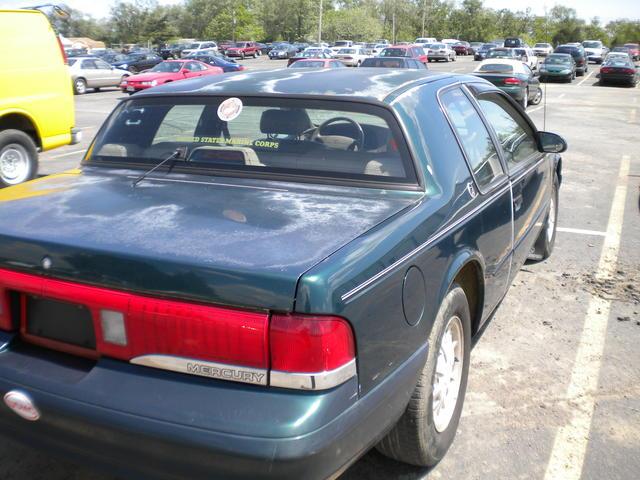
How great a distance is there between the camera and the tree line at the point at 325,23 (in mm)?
82812

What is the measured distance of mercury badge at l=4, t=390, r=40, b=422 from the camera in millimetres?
2166

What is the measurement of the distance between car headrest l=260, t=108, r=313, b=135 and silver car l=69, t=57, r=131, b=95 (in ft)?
79.3

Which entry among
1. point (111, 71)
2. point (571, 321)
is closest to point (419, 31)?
point (111, 71)

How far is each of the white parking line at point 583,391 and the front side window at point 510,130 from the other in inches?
47.6

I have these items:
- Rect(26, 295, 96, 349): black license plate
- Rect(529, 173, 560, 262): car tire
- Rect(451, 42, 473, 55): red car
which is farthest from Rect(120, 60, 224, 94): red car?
Rect(451, 42, 473, 55): red car

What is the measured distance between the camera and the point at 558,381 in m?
3.67

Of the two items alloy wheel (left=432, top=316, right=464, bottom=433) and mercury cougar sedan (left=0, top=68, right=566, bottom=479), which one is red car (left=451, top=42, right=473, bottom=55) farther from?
alloy wheel (left=432, top=316, right=464, bottom=433)

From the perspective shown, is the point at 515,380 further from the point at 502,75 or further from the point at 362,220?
the point at 502,75

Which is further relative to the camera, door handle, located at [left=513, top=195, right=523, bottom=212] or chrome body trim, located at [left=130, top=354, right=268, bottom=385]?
door handle, located at [left=513, top=195, right=523, bottom=212]

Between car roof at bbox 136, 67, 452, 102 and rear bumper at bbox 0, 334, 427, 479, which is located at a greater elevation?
car roof at bbox 136, 67, 452, 102

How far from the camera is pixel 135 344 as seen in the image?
2.12 m

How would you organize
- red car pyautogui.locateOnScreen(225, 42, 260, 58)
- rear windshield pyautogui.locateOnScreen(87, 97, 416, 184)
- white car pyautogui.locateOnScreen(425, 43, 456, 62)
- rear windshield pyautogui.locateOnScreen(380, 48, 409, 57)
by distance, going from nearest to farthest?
rear windshield pyautogui.locateOnScreen(87, 97, 416, 184), rear windshield pyautogui.locateOnScreen(380, 48, 409, 57), white car pyautogui.locateOnScreen(425, 43, 456, 62), red car pyautogui.locateOnScreen(225, 42, 260, 58)

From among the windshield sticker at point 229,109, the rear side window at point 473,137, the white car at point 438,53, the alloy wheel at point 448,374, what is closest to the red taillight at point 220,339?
the alloy wheel at point 448,374

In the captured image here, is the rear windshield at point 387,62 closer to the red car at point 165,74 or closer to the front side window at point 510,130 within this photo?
the red car at point 165,74
